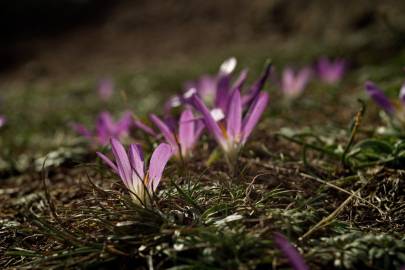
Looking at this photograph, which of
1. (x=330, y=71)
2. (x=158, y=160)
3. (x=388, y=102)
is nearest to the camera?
(x=158, y=160)

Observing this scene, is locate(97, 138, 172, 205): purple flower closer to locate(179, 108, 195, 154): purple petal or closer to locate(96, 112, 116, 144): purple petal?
locate(179, 108, 195, 154): purple petal

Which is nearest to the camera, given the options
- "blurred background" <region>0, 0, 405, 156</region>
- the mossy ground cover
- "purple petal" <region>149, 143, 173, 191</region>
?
the mossy ground cover

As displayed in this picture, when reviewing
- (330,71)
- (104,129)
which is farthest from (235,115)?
(330,71)

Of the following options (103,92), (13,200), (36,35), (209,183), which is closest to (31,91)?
(103,92)

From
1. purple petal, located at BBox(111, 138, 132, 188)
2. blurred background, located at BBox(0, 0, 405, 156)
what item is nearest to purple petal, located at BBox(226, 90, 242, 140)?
purple petal, located at BBox(111, 138, 132, 188)

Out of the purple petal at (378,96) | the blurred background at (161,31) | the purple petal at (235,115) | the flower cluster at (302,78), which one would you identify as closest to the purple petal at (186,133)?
the purple petal at (235,115)

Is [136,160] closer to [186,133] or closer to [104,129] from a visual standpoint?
[186,133]

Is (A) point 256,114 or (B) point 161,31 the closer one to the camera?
(A) point 256,114

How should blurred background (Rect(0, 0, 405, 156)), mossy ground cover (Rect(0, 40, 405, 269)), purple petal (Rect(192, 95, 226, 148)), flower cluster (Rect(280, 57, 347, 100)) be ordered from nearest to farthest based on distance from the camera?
mossy ground cover (Rect(0, 40, 405, 269)) → purple petal (Rect(192, 95, 226, 148)) → flower cluster (Rect(280, 57, 347, 100)) → blurred background (Rect(0, 0, 405, 156))
